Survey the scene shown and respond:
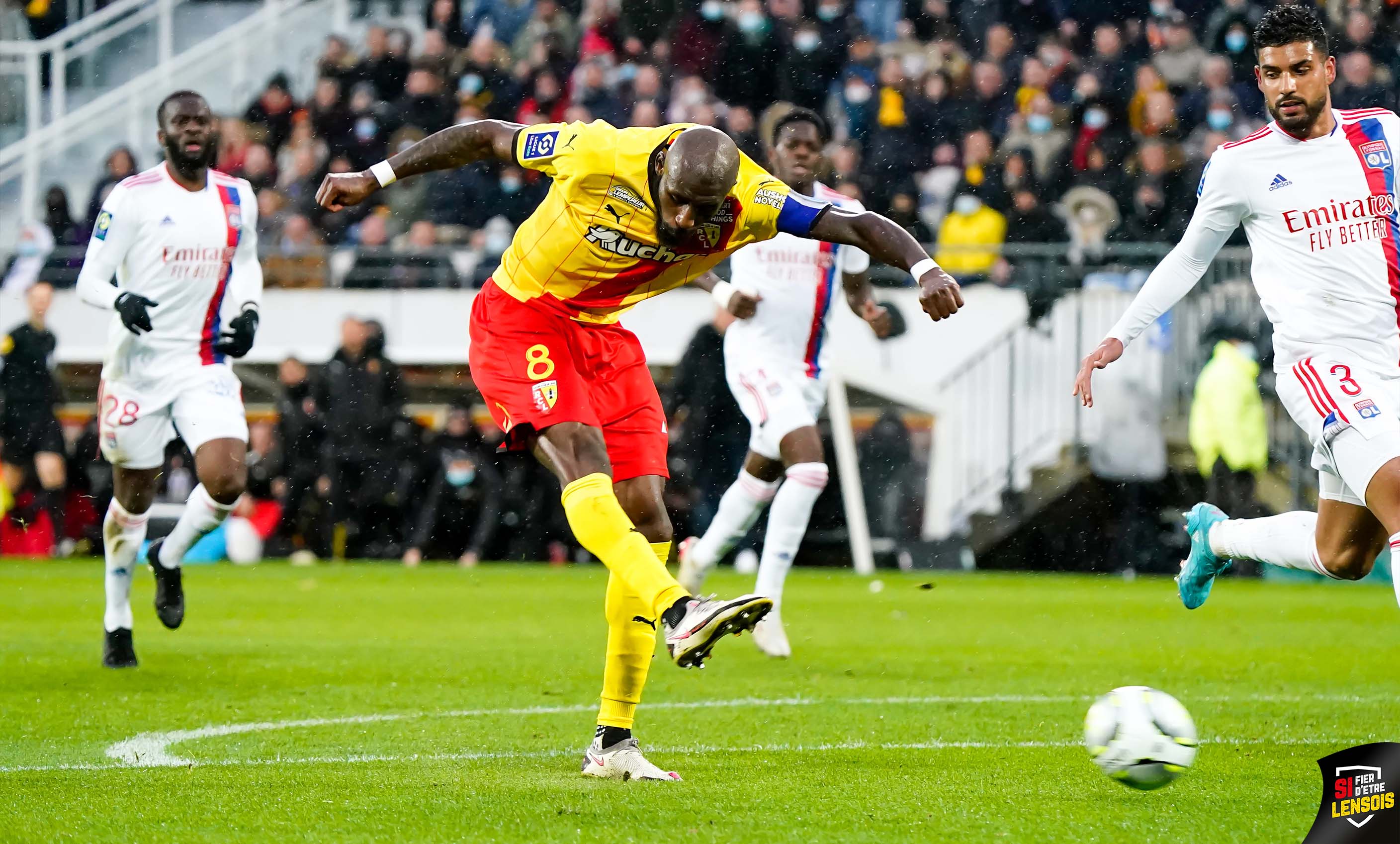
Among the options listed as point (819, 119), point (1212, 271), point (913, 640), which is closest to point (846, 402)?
point (1212, 271)

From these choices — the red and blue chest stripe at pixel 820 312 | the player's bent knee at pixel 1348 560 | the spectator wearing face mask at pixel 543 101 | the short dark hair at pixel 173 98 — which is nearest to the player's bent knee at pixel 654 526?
the player's bent knee at pixel 1348 560

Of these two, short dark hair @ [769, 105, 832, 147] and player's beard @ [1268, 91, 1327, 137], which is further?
short dark hair @ [769, 105, 832, 147]

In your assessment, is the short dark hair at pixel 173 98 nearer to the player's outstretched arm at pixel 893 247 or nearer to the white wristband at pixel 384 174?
the white wristband at pixel 384 174

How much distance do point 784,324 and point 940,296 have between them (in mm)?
4916

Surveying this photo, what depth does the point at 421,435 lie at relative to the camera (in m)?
17.8

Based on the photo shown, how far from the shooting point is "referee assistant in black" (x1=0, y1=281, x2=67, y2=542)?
56.6 feet

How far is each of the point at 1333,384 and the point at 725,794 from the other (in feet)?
8.64

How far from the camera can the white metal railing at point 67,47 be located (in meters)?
21.0

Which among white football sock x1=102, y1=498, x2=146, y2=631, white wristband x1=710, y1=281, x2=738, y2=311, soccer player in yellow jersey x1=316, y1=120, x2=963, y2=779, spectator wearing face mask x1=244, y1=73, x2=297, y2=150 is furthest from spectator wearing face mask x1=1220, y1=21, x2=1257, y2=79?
soccer player in yellow jersey x1=316, y1=120, x2=963, y2=779

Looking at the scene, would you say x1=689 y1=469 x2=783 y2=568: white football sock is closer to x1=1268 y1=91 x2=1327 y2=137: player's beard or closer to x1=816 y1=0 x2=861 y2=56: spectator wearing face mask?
x1=1268 y1=91 x2=1327 y2=137: player's beard

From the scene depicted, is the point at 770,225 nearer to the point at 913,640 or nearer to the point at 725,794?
the point at 725,794

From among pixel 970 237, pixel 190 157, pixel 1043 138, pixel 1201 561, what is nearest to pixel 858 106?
pixel 1043 138

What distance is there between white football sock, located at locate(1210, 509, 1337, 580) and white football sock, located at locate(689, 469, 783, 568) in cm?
342

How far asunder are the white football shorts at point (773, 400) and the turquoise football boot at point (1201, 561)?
2982 mm
